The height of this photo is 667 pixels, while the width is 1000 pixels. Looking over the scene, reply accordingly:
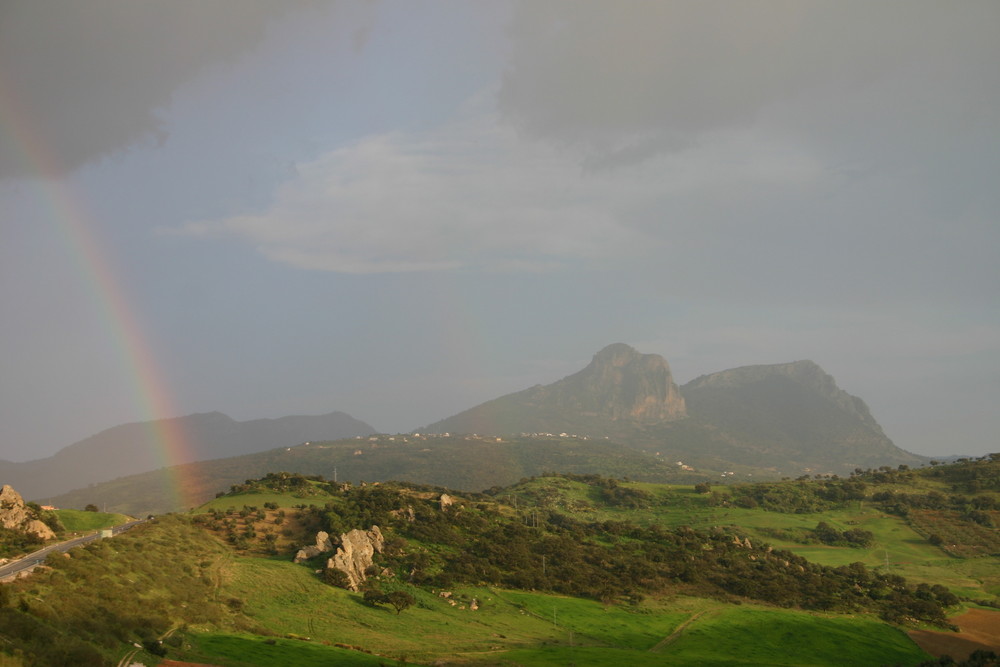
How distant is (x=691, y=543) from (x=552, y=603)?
1635 inches

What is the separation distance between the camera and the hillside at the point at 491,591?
4941 centimetres

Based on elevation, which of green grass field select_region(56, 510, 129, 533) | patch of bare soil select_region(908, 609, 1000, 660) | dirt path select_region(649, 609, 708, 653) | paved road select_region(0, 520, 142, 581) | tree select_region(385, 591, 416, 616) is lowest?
patch of bare soil select_region(908, 609, 1000, 660)

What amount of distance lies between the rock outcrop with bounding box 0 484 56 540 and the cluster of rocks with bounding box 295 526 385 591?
28.9 m

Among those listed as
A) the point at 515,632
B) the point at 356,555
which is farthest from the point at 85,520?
the point at 515,632

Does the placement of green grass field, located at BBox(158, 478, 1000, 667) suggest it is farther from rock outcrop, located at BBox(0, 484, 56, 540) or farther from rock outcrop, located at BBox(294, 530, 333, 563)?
rock outcrop, located at BBox(0, 484, 56, 540)

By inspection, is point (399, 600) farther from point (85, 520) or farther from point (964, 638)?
point (964, 638)

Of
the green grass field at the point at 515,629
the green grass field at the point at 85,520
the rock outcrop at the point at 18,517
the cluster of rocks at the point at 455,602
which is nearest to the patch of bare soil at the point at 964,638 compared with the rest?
the green grass field at the point at 515,629

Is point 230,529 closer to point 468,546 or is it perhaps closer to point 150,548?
point 150,548

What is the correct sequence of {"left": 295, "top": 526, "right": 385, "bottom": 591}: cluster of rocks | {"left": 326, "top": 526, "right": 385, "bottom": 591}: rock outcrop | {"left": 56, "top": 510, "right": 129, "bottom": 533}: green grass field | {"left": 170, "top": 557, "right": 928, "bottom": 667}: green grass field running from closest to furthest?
{"left": 170, "top": 557, "right": 928, "bottom": 667}: green grass field, {"left": 326, "top": 526, "right": 385, "bottom": 591}: rock outcrop, {"left": 295, "top": 526, "right": 385, "bottom": 591}: cluster of rocks, {"left": 56, "top": 510, "right": 129, "bottom": 533}: green grass field

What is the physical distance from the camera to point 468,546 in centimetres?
9831

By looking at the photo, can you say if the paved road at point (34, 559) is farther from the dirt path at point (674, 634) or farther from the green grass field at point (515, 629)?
the dirt path at point (674, 634)

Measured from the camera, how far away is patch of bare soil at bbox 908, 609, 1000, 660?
269 ft

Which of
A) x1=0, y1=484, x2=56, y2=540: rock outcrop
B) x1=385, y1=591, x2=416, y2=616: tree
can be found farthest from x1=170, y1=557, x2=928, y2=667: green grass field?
x1=0, y1=484, x2=56, y2=540: rock outcrop

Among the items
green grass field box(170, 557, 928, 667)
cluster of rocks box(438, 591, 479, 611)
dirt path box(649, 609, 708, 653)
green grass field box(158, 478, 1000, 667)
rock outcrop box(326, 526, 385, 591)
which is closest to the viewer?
green grass field box(170, 557, 928, 667)
